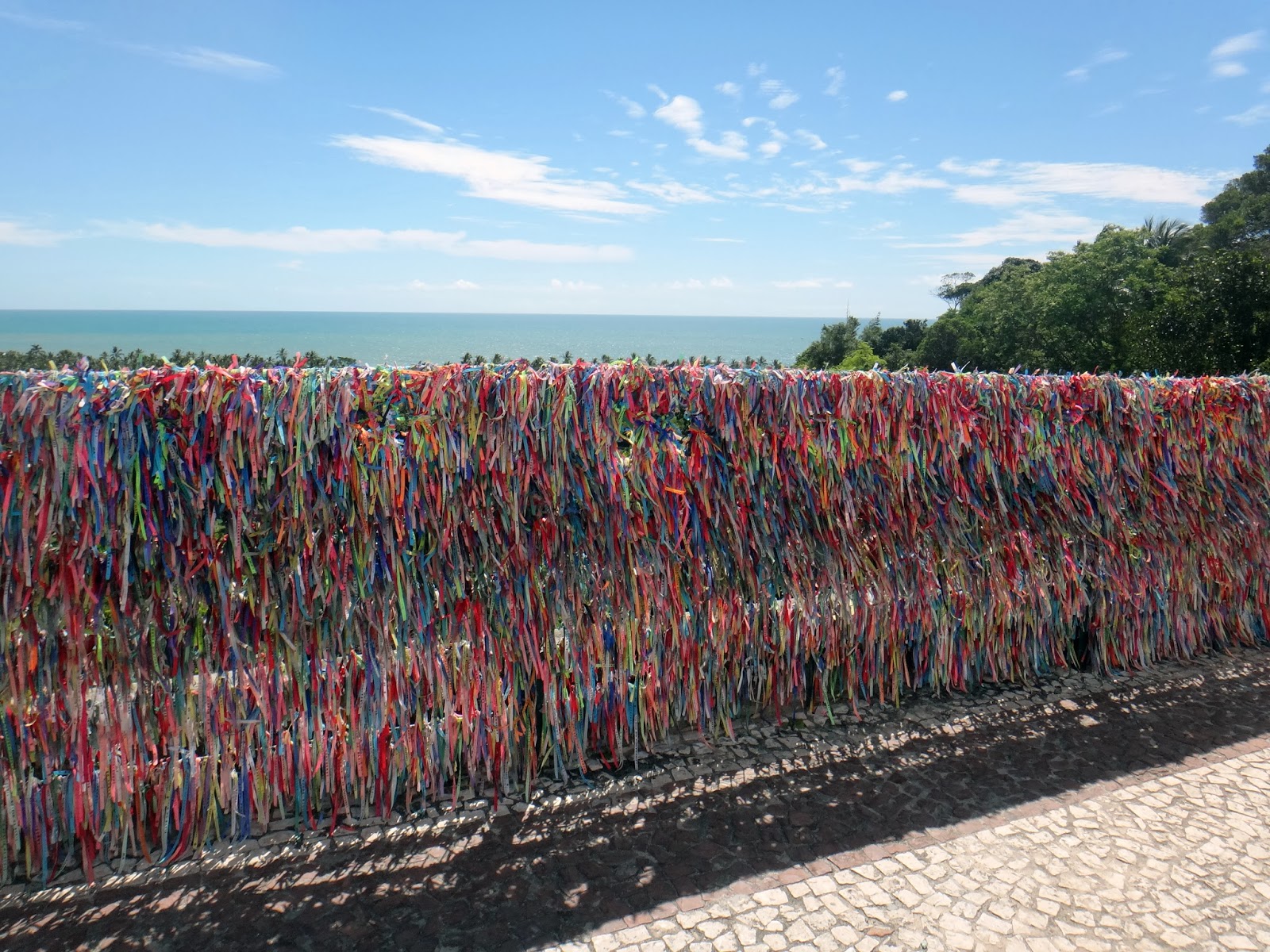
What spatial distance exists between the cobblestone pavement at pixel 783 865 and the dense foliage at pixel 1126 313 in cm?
231

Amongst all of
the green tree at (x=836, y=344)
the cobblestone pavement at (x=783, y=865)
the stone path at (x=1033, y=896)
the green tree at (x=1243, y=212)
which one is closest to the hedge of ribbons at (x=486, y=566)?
the cobblestone pavement at (x=783, y=865)

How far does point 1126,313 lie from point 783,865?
39565mm

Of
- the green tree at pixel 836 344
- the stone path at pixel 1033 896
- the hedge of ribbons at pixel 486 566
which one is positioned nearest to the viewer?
the stone path at pixel 1033 896

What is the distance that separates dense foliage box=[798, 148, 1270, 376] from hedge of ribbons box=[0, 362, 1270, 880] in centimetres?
129

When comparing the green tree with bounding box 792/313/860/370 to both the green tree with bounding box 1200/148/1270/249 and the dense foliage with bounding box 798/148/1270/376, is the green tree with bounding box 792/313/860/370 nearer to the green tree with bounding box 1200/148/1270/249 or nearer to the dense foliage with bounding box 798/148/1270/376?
the dense foliage with bounding box 798/148/1270/376

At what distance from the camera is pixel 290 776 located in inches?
137

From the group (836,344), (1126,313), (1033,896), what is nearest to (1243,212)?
(1126,313)

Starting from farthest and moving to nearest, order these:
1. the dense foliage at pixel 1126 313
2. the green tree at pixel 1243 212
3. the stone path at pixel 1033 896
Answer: the green tree at pixel 1243 212
the dense foliage at pixel 1126 313
the stone path at pixel 1033 896

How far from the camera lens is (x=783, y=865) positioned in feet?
10.7

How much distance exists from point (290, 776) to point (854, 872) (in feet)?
8.72

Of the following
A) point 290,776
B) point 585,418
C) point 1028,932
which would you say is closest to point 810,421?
point 585,418

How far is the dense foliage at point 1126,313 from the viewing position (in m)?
18.1

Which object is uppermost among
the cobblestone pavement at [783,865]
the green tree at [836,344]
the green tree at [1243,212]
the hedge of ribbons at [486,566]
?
the green tree at [1243,212]

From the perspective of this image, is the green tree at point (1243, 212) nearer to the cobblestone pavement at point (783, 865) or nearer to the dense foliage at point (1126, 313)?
the dense foliage at point (1126, 313)
